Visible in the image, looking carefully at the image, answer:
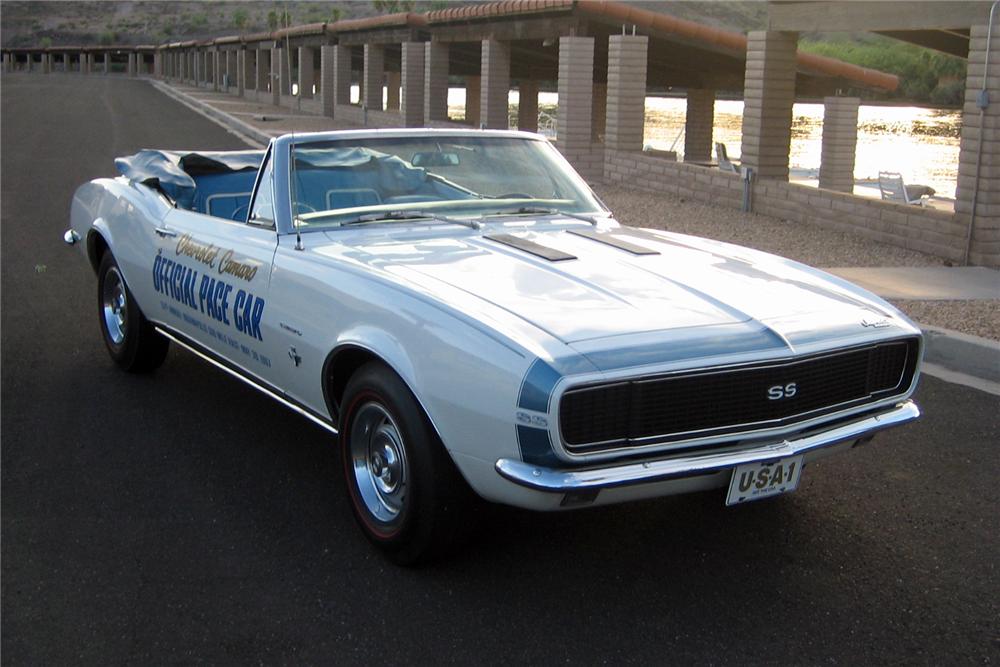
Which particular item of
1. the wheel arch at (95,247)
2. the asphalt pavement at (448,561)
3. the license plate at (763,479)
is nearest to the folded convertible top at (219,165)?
the wheel arch at (95,247)

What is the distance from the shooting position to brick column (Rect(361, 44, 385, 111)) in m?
34.0

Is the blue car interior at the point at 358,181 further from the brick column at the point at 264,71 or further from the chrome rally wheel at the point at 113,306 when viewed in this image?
the brick column at the point at 264,71

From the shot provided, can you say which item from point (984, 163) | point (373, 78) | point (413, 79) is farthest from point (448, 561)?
point (373, 78)

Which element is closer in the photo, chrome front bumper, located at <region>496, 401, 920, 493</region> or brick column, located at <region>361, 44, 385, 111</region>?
chrome front bumper, located at <region>496, 401, 920, 493</region>

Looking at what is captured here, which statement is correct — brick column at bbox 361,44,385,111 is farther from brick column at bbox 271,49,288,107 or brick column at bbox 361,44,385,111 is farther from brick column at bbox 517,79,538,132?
brick column at bbox 271,49,288,107

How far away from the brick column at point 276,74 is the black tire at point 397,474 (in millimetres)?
45896

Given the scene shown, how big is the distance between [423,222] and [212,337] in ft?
3.97

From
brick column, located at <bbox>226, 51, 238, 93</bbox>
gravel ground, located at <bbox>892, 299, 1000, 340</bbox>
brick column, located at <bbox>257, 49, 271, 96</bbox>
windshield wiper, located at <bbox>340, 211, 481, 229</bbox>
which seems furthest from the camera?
brick column, located at <bbox>226, 51, 238, 93</bbox>

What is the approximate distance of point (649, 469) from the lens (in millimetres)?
3662

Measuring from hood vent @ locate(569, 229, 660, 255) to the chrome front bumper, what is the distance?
1190mm

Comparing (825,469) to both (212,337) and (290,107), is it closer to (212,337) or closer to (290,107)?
(212,337)

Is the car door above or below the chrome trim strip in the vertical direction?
above

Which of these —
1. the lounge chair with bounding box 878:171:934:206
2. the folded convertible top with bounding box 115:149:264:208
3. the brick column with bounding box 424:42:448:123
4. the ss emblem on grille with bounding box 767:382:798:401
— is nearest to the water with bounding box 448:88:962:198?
the lounge chair with bounding box 878:171:934:206

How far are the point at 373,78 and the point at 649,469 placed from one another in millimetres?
31819
